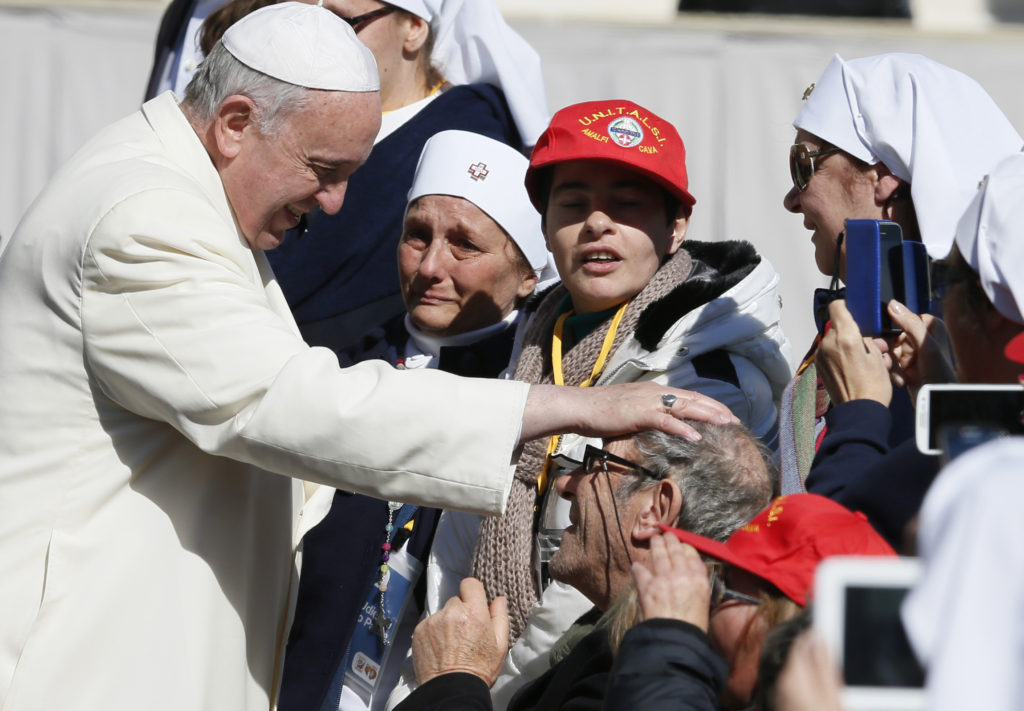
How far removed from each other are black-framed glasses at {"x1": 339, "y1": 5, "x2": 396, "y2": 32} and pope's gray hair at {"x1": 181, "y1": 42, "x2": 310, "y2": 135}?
1502 mm

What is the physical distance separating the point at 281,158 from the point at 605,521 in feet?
3.11

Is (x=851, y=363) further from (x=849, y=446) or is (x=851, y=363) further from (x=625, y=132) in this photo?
(x=625, y=132)

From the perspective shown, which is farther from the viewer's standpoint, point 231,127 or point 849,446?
point 231,127

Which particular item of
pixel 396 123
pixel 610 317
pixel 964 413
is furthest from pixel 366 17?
pixel 964 413

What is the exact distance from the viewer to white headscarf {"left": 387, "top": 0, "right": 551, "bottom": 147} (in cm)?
448

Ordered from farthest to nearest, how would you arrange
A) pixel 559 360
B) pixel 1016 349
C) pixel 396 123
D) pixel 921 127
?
pixel 396 123 < pixel 559 360 < pixel 921 127 < pixel 1016 349

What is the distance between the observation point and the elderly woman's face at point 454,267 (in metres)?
3.72

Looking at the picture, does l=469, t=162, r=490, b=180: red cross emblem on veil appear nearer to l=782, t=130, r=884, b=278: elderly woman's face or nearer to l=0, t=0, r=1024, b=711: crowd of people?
l=0, t=0, r=1024, b=711: crowd of people

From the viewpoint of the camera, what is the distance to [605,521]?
2.65 meters

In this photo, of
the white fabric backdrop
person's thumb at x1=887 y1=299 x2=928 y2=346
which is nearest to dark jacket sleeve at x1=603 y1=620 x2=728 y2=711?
person's thumb at x1=887 y1=299 x2=928 y2=346

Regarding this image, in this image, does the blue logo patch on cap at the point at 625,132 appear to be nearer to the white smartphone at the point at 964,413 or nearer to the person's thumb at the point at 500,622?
the person's thumb at the point at 500,622

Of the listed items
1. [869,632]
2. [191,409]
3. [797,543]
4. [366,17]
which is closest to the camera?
[869,632]

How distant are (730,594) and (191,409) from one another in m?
0.97

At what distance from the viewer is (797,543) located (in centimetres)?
194
